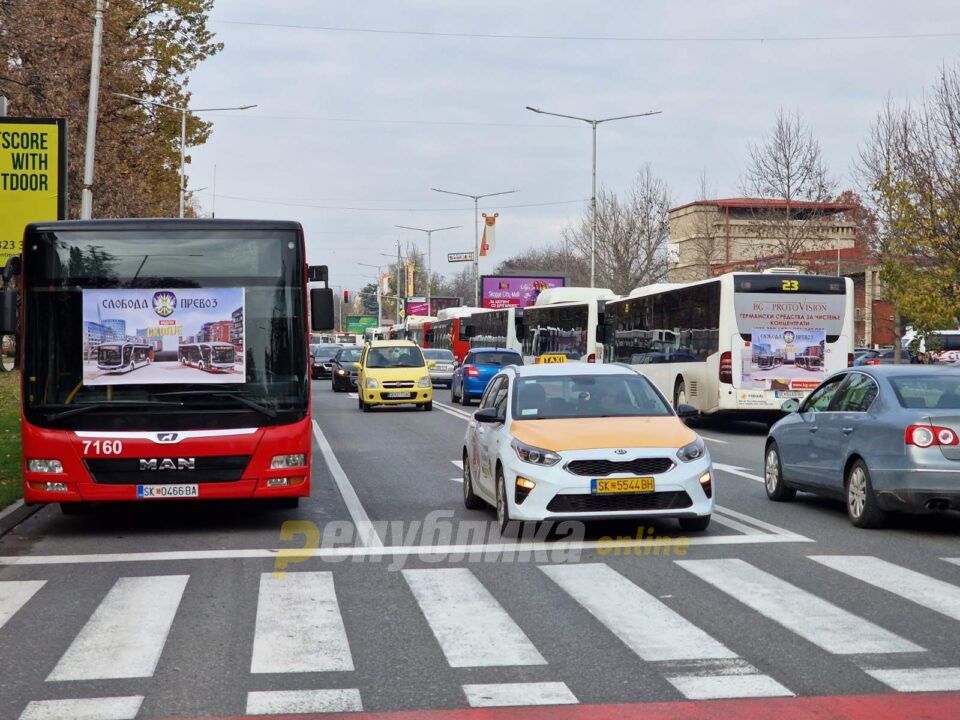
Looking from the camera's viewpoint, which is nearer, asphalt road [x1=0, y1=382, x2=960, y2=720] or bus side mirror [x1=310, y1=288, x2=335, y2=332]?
asphalt road [x1=0, y1=382, x2=960, y2=720]

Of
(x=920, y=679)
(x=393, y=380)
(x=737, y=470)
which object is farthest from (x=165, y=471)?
(x=393, y=380)

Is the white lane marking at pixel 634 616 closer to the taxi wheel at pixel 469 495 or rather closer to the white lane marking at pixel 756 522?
the white lane marking at pixel 756 522

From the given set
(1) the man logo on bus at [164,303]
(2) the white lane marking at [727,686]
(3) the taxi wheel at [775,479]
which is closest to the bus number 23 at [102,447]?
(1) the man logo on bus at [164,303]

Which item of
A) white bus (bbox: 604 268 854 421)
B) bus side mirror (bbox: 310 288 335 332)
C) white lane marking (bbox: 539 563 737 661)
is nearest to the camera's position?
white lane marking (bbox: 539 563 737 661)

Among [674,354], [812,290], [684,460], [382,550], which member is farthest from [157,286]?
[674,354]

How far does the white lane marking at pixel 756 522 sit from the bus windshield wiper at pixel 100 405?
17.0 feet

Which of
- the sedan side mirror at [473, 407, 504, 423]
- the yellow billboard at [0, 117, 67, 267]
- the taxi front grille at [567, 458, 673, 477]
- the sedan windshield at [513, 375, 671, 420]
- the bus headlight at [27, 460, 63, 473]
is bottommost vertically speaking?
the bus headlight at [27, 460, 63, 473]

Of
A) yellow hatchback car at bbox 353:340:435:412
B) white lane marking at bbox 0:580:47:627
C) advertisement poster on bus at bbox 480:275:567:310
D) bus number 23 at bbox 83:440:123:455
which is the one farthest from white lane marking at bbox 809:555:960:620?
advertisement poster on bus at bbox 480:275:567:310

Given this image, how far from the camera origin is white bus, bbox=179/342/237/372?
12.1 meters

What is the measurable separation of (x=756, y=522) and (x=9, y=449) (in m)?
11.5

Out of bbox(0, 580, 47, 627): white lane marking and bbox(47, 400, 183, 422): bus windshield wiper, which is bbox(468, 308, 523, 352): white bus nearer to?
bbox(47, 400, 183, 422): bus windshield wiper

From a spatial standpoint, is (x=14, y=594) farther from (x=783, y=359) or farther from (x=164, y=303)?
(x=783, y=359)

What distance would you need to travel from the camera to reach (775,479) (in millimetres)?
14562

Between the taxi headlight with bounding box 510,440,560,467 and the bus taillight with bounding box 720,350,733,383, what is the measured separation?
15565 millimetres
